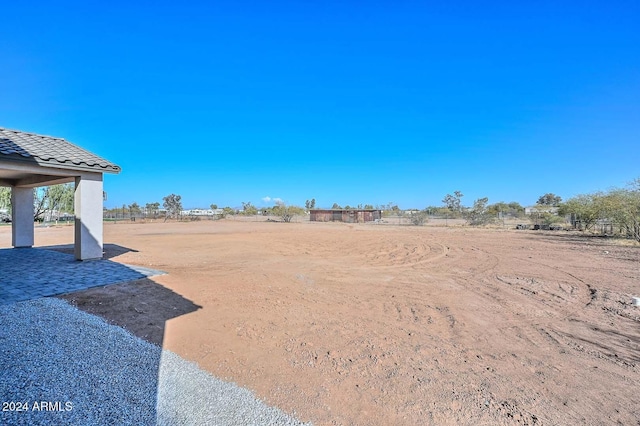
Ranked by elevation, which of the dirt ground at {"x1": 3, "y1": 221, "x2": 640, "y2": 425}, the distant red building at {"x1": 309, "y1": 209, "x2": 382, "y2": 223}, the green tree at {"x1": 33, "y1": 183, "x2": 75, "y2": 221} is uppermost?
the green tree at {"x1": 33, "y1": 183, "x2": 75, "y2": 221}

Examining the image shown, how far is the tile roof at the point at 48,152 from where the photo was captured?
22.1 feet

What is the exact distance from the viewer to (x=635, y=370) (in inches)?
132

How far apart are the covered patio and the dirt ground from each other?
241 centimetres

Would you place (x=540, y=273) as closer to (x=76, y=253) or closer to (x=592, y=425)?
(x=592, y=425)

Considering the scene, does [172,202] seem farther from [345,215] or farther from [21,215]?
[21,215]

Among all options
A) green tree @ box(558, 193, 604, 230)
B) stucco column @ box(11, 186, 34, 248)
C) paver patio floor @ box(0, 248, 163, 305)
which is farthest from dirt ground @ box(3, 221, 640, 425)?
green tree @ box(558, 193, 604, 230)

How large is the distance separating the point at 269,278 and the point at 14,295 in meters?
4.60

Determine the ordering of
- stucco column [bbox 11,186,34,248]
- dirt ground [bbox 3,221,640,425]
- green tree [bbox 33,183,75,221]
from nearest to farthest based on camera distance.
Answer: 1. dirt ground [bbox 3,221,640,425]
2. stucco column [bbox 11,186,34,248]
3. green tree [bbox 33,183,75,221]

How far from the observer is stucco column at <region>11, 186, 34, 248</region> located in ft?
33.8

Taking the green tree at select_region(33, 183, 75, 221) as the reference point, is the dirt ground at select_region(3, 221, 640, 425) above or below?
below

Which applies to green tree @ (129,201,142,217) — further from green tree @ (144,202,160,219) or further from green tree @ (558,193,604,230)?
green tree @ (558,193,604,230)

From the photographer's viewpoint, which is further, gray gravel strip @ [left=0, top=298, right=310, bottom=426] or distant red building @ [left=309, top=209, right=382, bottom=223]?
distant red building @ [left=309, top=209, right=382, bottom=223]

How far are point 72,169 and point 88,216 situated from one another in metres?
1.30

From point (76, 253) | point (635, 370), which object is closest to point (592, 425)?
point (635, 370)
